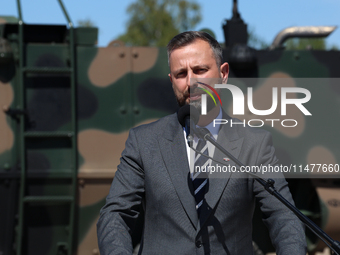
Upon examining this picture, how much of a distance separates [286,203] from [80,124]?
2.72 metres

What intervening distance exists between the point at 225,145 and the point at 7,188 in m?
2.48

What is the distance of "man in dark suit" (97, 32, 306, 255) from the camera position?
1560 millimetres

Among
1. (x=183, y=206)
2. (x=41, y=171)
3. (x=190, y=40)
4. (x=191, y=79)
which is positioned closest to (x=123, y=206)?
(x=183, y=206)

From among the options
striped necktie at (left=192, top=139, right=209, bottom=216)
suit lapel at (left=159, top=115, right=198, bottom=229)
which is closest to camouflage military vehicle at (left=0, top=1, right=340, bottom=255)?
suit lapel at (left=159, top=115, right=198, bottom=229)

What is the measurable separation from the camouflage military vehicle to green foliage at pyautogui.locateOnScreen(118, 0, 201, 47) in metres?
20.7

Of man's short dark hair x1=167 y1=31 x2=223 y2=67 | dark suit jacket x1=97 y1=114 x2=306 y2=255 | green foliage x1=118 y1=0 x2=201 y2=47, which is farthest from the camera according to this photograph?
green foliage x1=118 y1=0 x2=201 y2=47

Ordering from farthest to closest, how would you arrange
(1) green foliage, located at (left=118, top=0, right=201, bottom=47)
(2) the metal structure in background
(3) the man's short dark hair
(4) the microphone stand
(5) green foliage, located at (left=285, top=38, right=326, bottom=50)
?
(5) green foliage, located at (left=285, top=38, right=326, bottom=50)
(1) green foliage, located at (left=118, top=0, right=201, bottom=47)
(2) the metal structure in background
(3) the man's short dark hair
(4) the microphone stand

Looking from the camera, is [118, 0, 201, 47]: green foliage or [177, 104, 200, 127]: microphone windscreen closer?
[177, 104, 200, 127]: microphone windscreen

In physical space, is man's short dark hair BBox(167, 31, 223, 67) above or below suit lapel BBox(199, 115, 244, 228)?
above

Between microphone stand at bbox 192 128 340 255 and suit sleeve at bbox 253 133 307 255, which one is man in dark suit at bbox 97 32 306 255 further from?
microphone stand at bbox 192 128 340 255

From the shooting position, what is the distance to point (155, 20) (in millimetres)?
24391

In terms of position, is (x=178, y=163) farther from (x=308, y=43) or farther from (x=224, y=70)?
(x=308, y=43)

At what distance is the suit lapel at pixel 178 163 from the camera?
1.59m

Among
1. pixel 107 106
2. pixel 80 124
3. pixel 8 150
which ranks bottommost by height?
pixel 8 150
